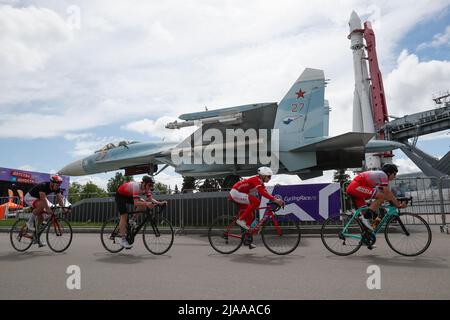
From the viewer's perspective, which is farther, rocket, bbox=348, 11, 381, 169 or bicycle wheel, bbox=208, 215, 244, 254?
rocket, bbox=348, 11, 381, 169

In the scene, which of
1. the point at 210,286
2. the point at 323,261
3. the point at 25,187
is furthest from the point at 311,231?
the point at 25,187

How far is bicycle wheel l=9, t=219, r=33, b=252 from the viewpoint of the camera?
7195 mm

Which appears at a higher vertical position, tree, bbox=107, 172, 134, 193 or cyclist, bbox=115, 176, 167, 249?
tree, bbox=107, 172, 134, 193

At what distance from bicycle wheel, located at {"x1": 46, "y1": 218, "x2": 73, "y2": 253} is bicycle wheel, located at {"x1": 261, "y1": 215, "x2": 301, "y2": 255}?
4170 mm

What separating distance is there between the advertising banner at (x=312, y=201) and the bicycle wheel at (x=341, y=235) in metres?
3.62

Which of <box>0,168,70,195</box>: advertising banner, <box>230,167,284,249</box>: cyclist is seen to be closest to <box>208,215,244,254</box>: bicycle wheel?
<box>230,167,284,249</box>: cyclist

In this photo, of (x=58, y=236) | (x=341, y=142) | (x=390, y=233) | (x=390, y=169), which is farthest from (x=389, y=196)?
(x=341, y=142)

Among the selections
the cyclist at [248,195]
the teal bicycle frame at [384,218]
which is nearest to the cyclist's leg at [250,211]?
the cyclist at [248,195]

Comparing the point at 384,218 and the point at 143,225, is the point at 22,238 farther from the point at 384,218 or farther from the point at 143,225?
the point at 384,218

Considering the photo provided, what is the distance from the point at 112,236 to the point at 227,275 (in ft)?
10.3

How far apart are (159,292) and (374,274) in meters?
2.76

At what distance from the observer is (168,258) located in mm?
6117

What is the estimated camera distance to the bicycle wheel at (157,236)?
652 centimetres

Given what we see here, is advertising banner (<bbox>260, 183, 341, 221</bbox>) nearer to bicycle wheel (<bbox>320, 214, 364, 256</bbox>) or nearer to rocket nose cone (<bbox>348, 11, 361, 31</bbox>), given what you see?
bicycle wheel (<bbox>320, 214, 364, 256</bbox>)
